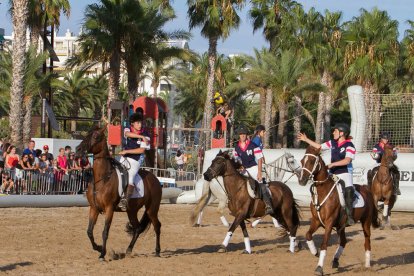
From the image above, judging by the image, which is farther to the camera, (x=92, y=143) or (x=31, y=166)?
(x=31, y=166)

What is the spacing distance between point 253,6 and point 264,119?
7.90 m

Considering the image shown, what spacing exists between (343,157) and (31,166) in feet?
47.6

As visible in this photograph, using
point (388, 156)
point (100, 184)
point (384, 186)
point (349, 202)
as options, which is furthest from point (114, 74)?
point (349, 202)

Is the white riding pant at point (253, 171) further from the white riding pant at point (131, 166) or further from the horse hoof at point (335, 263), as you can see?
the horse hoof at point (335, 263)

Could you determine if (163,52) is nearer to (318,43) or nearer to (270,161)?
(318,43)

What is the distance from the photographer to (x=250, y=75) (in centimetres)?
5469

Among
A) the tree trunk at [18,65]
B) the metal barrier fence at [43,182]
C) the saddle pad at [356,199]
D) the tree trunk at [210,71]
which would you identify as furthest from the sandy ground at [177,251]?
the tree trunk at [210,71]

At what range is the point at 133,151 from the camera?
48.0 ft

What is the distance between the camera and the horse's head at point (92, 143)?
14008 millimetres

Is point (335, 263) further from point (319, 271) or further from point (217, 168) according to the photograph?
point (217, 168)

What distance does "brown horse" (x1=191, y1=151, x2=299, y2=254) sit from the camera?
15239 mm

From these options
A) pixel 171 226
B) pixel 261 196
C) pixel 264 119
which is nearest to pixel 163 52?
pixel 264 119

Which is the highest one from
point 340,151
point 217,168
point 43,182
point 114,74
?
point 114,74

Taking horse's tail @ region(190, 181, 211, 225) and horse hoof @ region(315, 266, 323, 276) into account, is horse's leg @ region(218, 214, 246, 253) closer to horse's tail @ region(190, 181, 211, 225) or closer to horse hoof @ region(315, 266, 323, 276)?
horse's tail @ region(190, 181, 211, 225)
